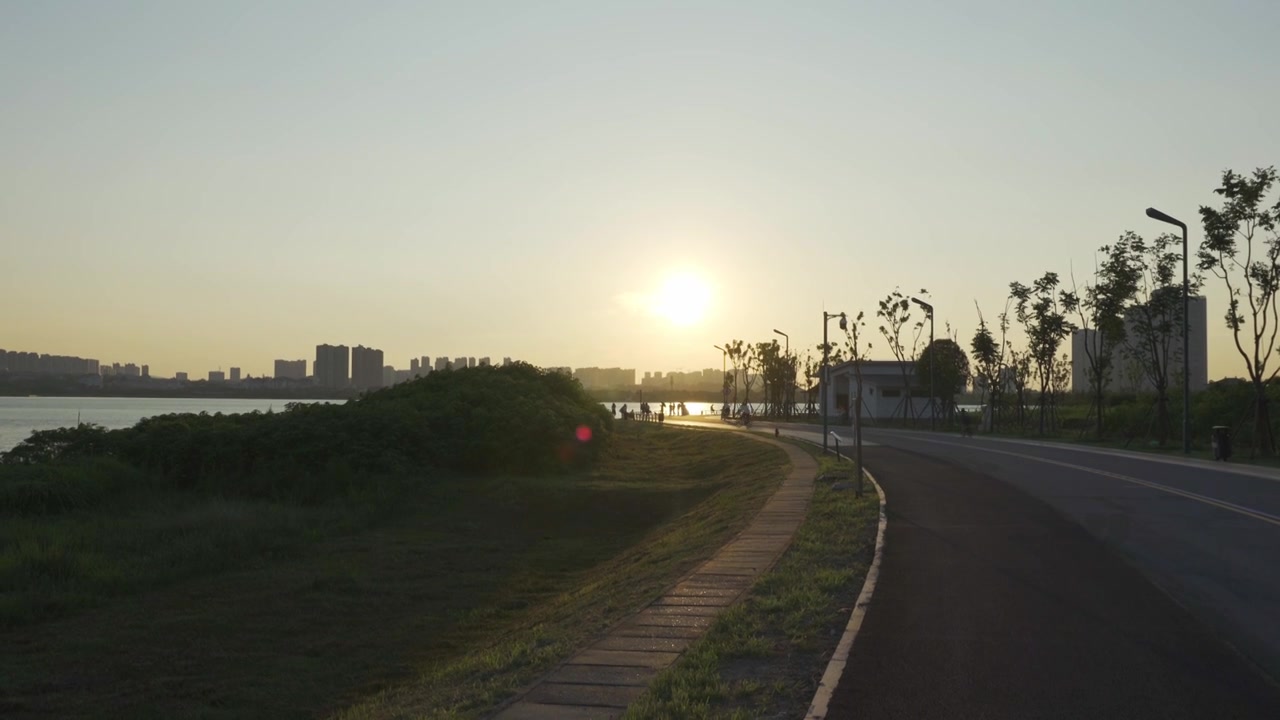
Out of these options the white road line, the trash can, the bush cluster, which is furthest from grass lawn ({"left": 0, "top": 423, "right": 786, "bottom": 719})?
the trash can

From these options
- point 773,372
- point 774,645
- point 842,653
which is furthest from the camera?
point 773,372

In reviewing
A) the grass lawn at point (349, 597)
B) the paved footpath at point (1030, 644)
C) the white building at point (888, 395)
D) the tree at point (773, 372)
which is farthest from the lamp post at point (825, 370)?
the tree at point (773, 372)

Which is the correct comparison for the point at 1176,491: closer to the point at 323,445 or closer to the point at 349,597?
the point at 349,597

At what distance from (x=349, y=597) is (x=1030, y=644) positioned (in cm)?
1233

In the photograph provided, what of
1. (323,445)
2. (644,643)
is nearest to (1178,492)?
(644,643)

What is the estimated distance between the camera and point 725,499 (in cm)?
2711

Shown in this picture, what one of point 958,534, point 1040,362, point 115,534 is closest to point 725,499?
point 958,534

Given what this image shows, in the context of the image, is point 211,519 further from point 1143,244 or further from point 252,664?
point 1143,244

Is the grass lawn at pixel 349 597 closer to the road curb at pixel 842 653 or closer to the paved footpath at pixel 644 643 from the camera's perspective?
the paved footpath at pixel 644 643

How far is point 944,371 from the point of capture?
2643 inches

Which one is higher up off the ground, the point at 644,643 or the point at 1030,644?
the point at 1030,644

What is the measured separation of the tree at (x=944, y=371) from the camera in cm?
6588

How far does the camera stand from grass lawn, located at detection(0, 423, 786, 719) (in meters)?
11.9

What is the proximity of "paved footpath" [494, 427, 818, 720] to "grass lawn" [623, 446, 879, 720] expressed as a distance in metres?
0.24
